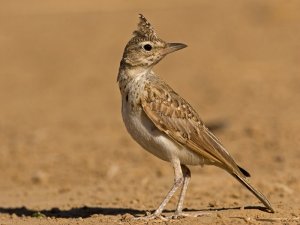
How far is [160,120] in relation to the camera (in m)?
9.20

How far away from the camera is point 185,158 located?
938cm

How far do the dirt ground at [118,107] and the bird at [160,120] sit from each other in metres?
0.51

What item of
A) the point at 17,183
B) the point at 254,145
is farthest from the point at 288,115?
the point at 17,183

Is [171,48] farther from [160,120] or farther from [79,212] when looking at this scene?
[79,212]

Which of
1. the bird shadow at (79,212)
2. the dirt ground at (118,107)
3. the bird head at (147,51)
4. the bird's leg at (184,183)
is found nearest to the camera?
the bird's leg at (184,183)

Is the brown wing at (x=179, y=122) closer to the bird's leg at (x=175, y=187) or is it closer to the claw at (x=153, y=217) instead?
the bird's leg at (x=175, y=187)

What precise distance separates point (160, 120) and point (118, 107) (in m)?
11.5

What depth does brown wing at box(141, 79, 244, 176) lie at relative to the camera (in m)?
9.20

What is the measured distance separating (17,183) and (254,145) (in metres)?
4.22

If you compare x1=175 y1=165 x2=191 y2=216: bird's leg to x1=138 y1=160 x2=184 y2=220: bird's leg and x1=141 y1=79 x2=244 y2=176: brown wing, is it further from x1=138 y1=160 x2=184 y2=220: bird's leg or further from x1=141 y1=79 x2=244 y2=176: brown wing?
x1=141 y1=79 x2=244 y2=176: brown wing

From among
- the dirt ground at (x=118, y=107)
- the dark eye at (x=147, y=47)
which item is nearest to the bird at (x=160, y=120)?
the dark eye at (x=147, y=47)

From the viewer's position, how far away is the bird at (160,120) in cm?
917

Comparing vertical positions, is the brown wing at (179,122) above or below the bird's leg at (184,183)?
above

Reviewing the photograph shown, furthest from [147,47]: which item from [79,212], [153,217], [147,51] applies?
[79,212]
